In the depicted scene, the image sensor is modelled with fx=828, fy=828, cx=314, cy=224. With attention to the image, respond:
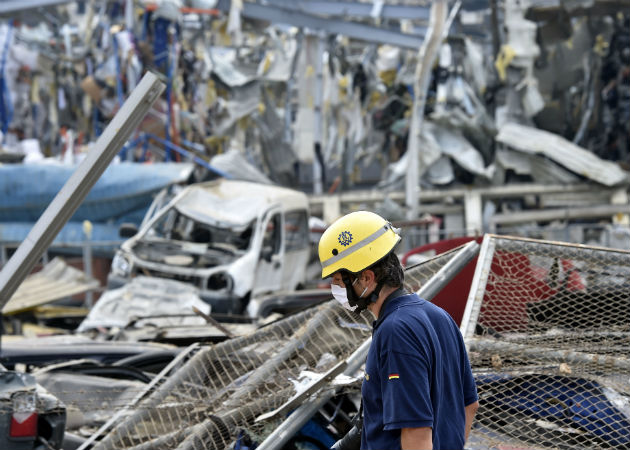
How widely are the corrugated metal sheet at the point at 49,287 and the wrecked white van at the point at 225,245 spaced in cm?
53

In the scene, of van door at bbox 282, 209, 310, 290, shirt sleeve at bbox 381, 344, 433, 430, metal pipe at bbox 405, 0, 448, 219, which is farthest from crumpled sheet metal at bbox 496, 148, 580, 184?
shirt sleeve at bbox 381, 344, 433, 430

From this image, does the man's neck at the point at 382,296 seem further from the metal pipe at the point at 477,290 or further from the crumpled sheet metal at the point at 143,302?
the crumpled sheet metal at the point at 143,302

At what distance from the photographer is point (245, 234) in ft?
34.3

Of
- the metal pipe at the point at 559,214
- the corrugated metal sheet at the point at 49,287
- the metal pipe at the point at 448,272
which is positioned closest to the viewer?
the metal pipe at the point at 448,272

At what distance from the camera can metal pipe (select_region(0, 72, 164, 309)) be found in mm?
3709

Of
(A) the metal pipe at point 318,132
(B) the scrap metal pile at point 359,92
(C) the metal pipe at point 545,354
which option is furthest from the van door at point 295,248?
(C) the metal pipe at point 545,354

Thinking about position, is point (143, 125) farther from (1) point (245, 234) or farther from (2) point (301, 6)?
(1) point (245, 234)

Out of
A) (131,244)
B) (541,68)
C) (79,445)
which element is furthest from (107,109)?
(79,445)

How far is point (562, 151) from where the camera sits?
16.4m

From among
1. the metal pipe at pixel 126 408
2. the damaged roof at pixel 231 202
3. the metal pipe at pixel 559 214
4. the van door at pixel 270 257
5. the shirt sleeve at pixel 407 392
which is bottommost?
the metal pipe at pixel 559 214

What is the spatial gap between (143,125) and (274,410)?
1317 centimetres

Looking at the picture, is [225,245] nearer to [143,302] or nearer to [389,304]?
[143,302]

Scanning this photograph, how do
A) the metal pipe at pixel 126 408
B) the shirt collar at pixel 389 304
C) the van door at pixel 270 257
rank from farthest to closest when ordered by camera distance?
the van door at pixel 270 257, the metal pipe at pixel 126 408, the shirt collar at pixel 389 304

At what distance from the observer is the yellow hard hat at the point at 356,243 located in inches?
103
